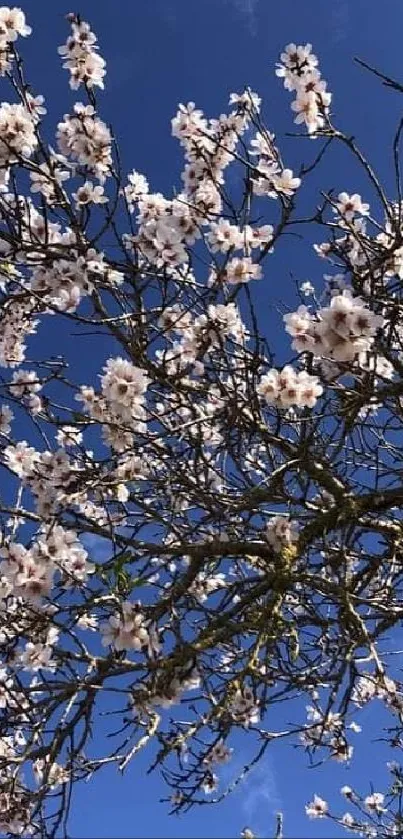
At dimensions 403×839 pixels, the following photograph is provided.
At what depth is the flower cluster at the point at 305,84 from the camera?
10.9 feet

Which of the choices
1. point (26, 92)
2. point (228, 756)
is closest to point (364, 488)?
point (228, 756)

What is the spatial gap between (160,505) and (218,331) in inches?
40.7

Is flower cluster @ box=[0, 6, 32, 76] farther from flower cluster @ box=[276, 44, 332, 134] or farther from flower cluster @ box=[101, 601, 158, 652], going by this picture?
flower cluster @ box=[101, 601, 158, 652]

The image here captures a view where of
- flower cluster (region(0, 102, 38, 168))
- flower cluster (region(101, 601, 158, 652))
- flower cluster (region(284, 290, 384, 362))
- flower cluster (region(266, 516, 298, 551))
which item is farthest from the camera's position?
flower cluster (region(266, 516, 298, 551))

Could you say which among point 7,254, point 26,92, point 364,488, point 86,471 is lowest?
point 364,488

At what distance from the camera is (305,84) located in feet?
11.0

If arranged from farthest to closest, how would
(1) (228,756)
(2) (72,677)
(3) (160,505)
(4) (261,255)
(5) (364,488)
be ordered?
(1) (228,756) → (3) (160,505) → (5) (364,488) → (4) (261,255) → (2) (72,677)

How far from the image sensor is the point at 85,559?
3.30 meters

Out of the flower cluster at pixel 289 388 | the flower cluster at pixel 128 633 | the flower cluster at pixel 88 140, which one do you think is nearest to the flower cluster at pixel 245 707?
the flower cluster at pixel 128 633

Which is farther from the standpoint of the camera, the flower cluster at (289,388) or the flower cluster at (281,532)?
the flower cluster at (281,532)

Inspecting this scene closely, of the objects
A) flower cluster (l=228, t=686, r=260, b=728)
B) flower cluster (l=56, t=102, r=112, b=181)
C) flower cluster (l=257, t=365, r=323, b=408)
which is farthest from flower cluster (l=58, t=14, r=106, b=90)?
flower cluster (l=228, t=686, r=260, b=728)

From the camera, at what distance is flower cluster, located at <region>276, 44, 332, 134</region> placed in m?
3.33

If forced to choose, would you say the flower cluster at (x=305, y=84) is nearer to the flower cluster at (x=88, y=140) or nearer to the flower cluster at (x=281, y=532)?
the flower cluster at (x=88, y=140)

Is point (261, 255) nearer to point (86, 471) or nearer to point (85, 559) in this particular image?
point (86, 471)
